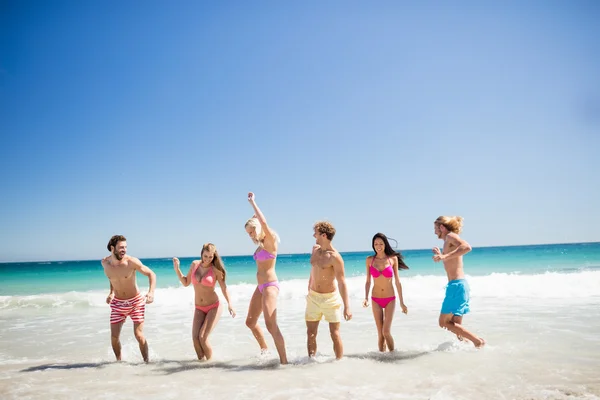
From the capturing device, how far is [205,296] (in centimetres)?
600

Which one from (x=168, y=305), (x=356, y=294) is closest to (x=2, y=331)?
(x=168, y=305)

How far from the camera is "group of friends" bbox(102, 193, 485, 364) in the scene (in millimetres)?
5652

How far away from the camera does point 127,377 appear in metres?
5.40

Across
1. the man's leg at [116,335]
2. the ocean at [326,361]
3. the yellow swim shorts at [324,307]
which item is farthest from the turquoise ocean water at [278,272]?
the yellow swim shorts at [324,307]

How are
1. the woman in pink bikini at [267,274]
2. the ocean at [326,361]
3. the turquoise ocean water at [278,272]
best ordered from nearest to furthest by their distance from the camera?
the ocean at [326,361]
the woman in pink bikini at [267,274]
the turquoise ocean water at [278,272]

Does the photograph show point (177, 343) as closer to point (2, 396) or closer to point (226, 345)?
point (226, 345)

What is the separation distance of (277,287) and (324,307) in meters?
0.75

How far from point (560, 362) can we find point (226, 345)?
567 cm

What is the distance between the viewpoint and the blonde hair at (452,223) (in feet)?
20.6

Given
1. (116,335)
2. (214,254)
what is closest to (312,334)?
(214,254)

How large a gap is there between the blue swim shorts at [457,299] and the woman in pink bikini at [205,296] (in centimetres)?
337

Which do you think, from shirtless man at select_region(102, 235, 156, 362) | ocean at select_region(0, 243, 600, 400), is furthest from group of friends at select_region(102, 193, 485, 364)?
ocean at select_region(0, 243, 600, 400)

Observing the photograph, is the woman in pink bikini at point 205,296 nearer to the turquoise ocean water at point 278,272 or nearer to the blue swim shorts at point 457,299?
the blue swim shorts at point 457,299

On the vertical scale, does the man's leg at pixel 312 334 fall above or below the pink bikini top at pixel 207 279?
below
